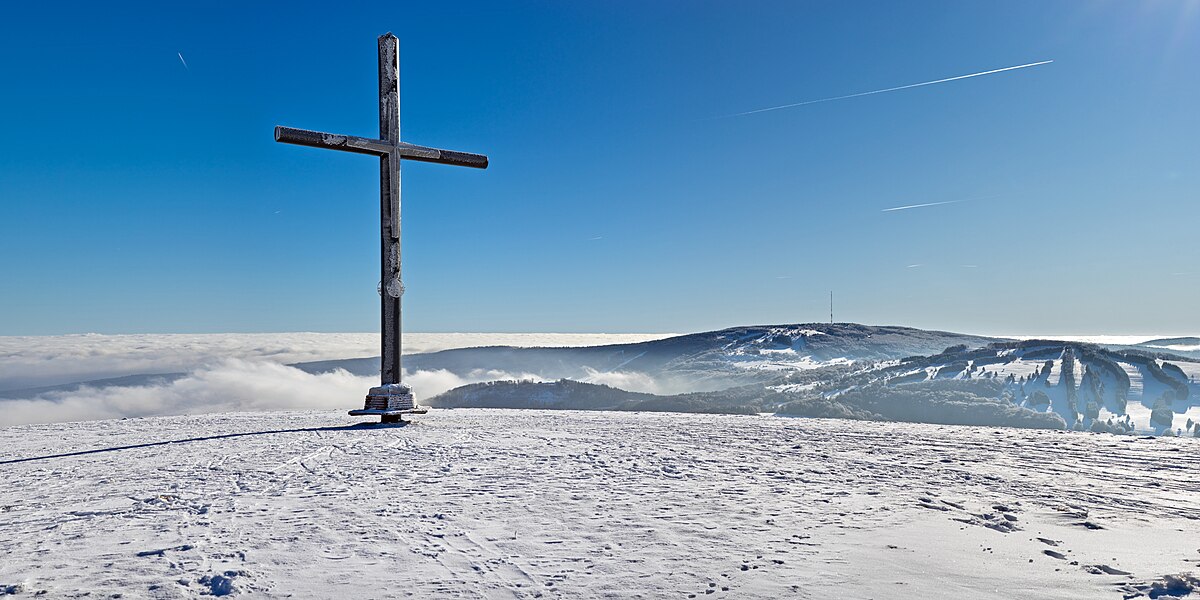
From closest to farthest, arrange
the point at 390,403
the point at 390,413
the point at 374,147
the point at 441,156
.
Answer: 1. the point at 390,413
2. the point at 390,403
3. the point at 374,147
4. the point at 441,156

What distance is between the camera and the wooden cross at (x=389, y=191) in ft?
43.3

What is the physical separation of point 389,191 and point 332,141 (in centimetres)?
143

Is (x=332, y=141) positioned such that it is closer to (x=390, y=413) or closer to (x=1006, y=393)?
(x=390, y=413)

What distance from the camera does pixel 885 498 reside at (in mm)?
6211

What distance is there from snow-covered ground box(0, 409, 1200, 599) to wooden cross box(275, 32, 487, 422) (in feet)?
10.6

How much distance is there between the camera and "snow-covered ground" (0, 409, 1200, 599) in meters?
3.97

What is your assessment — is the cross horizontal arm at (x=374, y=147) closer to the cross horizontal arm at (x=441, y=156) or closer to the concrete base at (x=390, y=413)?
the cross horizontal arm at (x=441, y=156)

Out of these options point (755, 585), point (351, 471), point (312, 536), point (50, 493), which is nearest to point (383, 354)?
point (351, 471)

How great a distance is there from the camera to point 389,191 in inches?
545

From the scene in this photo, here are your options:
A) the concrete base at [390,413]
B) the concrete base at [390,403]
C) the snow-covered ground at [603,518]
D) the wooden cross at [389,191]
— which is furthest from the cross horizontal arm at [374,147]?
the snow-covered ground at [603,518]

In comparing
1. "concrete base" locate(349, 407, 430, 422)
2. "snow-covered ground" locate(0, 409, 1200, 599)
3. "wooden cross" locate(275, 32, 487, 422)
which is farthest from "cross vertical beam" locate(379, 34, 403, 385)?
"snow-covered ground" locate(0, 409, 1200, 599)

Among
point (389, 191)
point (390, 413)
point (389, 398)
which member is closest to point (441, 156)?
point (389, 191)

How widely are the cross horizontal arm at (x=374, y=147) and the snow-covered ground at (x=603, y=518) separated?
5932mm

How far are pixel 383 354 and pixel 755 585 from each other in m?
11.1
